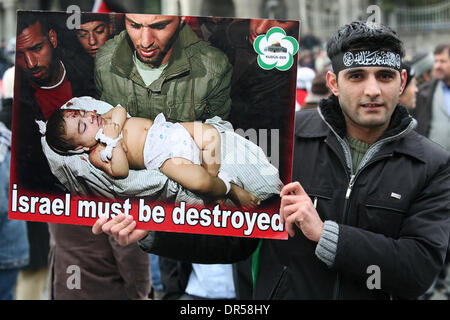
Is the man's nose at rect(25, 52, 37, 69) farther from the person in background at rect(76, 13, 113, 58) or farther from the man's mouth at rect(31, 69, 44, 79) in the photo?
the person in background at rect(76, 13, 113, 58)

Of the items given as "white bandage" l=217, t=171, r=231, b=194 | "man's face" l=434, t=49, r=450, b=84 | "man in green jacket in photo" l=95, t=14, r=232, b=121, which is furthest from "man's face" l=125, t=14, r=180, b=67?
"man's face" l=434, t=49, r=450, b=84

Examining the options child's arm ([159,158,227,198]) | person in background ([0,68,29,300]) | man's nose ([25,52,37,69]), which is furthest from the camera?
person in background ([0,68,29,300])

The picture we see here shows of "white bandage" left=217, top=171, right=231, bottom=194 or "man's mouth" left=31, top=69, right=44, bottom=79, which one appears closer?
"white bandage" left=217, top=171, right=231, bottom=194

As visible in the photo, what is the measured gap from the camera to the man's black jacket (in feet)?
7.88

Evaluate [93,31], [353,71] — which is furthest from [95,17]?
[353,71]

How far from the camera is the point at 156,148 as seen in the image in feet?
8.21

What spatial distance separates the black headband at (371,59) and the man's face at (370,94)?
0.05 ft

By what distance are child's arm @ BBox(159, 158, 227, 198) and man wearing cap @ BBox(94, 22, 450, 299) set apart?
0.81 ft

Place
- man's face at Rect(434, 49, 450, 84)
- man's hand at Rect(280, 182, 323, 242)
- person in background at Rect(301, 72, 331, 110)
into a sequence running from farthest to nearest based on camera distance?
1. man's face at Rect(434, 49, 450, 84)
2. person in background at Rect(301, 72, 331, 110)
3. man's hand at Rect(280, 182, 323, 242)

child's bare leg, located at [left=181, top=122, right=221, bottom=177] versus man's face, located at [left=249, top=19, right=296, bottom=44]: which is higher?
man's face, located at [left=249, top=19, right=296, bottom=44]

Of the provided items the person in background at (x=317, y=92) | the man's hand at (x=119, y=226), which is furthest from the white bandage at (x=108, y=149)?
the person in background at (x=317, y=92)

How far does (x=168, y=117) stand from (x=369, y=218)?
870 mm

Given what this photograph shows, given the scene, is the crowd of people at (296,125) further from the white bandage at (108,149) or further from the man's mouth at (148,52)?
the white bandage at (108,149)
